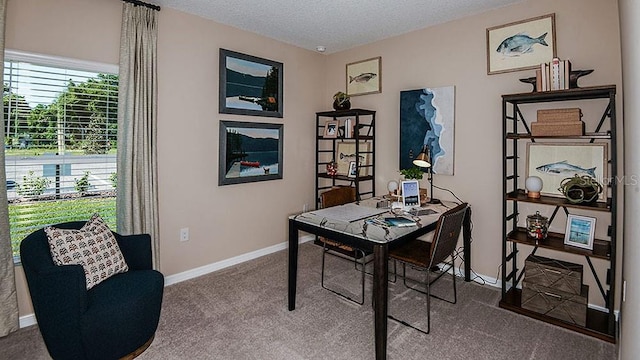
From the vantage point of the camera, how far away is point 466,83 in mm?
3164

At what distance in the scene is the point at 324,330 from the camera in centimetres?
235

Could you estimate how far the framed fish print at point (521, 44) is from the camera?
2.70m

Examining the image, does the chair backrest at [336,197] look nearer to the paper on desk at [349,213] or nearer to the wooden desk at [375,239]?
the paper on desk at [349,213]

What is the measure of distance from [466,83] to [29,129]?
369cm

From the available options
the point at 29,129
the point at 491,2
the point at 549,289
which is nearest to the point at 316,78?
the point at 491,2

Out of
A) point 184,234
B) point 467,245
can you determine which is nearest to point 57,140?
point 184,234

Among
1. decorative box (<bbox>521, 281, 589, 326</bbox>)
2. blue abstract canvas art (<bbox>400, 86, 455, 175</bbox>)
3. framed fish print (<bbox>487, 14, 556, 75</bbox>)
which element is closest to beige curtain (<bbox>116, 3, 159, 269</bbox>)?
blue abstract canvas art (<bbox>400, 86, 455, 175</bbox>)

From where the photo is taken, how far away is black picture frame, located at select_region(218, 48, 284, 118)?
11.2 ft

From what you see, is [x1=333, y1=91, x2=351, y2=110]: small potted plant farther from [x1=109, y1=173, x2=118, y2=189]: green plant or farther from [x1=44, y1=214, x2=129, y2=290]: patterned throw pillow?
[x1=44, y1=214, x2=129, y2=290]: patterned throw pillow

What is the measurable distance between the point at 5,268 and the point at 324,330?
224 centimetres

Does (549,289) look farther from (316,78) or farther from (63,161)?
(63,161)

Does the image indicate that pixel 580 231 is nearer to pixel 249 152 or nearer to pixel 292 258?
pixel 292 258

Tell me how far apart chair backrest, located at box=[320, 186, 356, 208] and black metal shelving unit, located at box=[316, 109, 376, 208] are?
0.39 m

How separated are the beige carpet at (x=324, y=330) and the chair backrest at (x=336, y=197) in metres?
0.79
